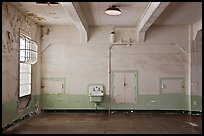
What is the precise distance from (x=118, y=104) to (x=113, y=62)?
1405 mm

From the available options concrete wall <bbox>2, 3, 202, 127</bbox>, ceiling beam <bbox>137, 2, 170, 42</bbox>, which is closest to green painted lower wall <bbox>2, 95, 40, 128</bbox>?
concrete wall <bbox>2, 3, 202, 127</bbox>

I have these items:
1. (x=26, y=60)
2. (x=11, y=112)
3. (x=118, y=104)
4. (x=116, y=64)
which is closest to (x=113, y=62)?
(x=116, y=64)

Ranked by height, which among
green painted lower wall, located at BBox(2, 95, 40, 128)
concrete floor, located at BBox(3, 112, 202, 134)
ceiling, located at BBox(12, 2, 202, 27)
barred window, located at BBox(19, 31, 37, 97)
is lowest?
concrete floor, located at BBox(3, 112, 202, 134)

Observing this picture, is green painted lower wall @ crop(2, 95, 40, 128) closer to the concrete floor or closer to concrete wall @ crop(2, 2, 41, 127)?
concrete wall @ crop(2, 2, 41, 127)

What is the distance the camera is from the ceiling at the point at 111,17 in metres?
6.01

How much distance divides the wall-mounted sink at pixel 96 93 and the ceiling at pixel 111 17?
206cm

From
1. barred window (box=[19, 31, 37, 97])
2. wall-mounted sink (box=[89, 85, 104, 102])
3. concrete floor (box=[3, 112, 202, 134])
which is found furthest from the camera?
wall-mounted sink (box=[89, 85, 104, 102])

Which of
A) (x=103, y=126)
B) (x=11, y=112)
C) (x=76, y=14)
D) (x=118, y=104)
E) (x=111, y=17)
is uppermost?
(x=111, y=17)

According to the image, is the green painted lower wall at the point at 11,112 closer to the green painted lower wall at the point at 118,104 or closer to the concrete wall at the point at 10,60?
the concrete wall at the point at 10,60

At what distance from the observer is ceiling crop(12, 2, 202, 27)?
6.01m

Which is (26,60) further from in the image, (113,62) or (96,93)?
(113,62)

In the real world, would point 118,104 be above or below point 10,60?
below

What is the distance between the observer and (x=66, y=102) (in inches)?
337

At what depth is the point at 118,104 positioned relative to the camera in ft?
28.0
